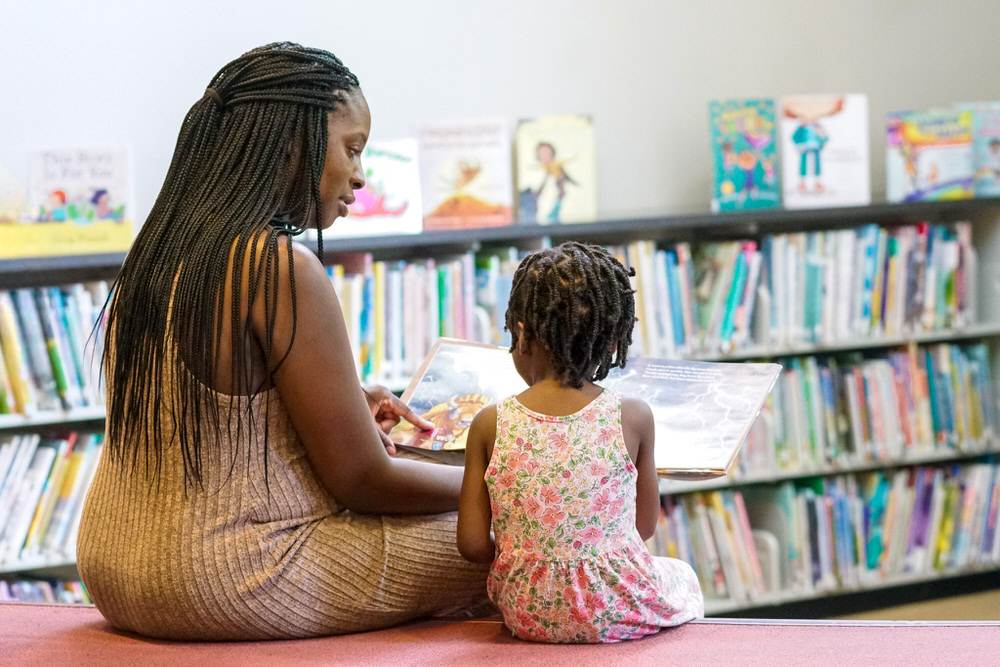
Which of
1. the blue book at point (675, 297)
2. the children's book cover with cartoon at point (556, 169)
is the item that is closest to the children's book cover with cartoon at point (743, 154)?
the blue book at point (675, 297)

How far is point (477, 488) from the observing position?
52.8 inches

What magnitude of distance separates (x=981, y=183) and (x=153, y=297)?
236 cm

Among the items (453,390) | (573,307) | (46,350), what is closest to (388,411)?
(453,390)

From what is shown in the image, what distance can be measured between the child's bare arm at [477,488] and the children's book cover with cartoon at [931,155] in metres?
1.91

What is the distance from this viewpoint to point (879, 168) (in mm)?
3166

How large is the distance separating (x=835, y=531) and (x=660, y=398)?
1459 mm

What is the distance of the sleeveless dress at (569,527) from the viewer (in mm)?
1304

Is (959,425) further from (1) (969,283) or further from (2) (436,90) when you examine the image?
(2) (436,90)

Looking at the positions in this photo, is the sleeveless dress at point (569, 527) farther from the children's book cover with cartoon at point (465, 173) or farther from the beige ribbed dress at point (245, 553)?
the children's book cover with cartoon at point (465, 173)

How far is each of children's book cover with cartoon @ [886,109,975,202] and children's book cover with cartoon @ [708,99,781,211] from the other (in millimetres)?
342

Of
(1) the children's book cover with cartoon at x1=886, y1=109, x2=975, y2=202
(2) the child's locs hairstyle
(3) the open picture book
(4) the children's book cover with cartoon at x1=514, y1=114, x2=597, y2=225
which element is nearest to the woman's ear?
(2) the child's locs hairstyle

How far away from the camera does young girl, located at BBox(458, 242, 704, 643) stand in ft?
4.28

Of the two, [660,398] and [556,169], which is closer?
[660,398]

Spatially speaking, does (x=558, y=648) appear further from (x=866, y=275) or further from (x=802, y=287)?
(x=866, y=275)
